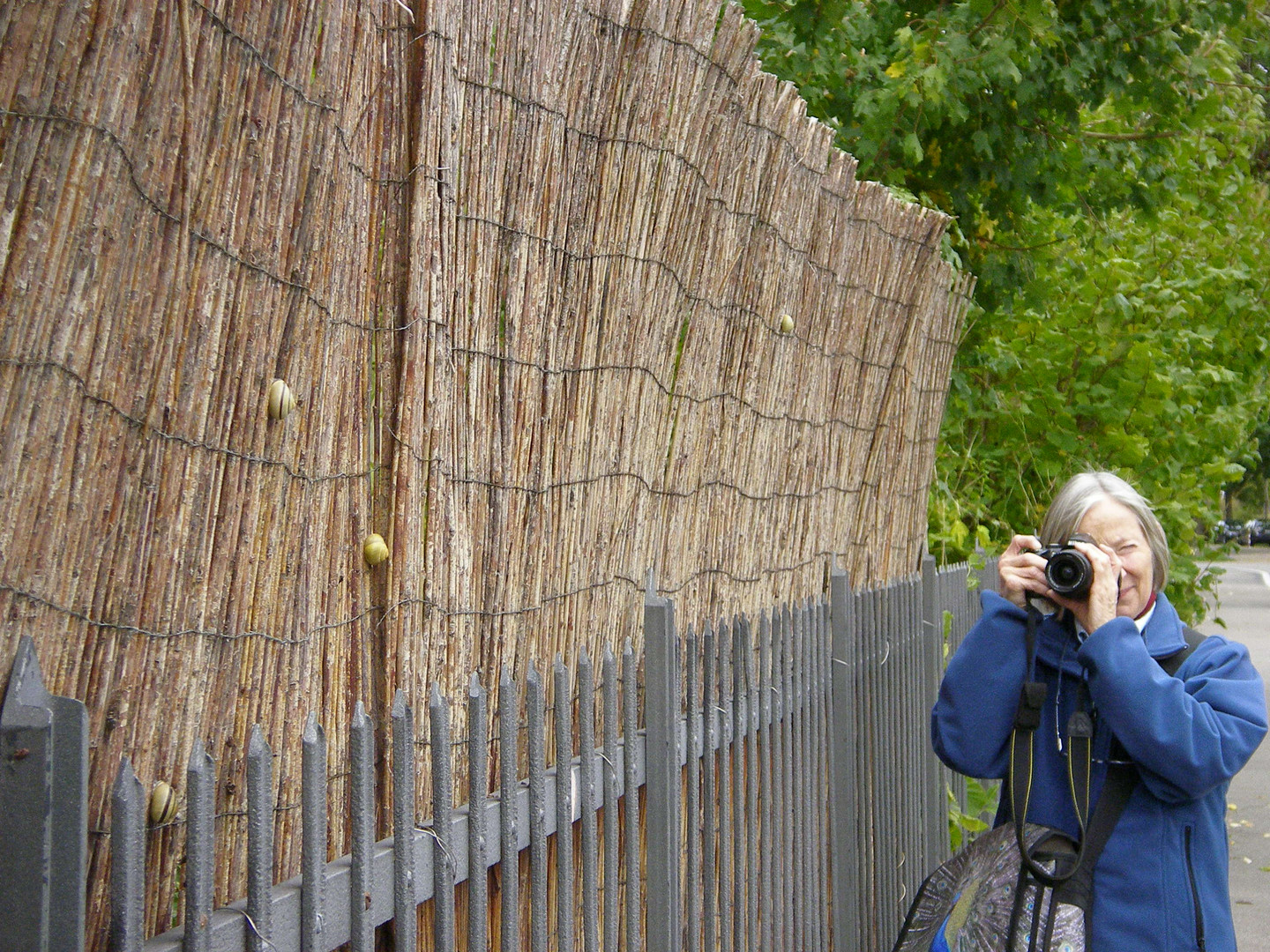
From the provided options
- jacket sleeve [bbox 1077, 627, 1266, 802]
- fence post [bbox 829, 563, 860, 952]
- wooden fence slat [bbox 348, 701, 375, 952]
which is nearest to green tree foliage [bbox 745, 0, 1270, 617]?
fence post [bbox 829, 563, 860, 952]

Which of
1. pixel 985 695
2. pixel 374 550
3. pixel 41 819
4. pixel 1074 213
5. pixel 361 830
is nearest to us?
pixel 41 819

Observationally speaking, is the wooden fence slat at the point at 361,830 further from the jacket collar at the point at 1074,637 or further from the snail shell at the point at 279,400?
the jacket collar at the point at 1074,637

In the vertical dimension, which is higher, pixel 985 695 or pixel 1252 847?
pixel 985 695

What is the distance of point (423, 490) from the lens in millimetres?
1944

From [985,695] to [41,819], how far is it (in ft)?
7.09

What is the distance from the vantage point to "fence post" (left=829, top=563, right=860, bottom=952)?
374cm

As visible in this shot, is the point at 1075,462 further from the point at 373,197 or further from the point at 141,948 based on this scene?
the point at 141,948

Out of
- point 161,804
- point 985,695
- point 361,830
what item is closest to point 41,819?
point 161,804

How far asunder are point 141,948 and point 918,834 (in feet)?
12.8

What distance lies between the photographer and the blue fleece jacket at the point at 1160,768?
2.55 m

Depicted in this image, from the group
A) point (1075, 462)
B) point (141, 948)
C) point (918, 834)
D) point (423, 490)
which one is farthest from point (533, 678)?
point (1075, 462)

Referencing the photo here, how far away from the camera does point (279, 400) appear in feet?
5.36

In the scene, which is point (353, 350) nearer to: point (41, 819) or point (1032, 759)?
point (41, 819)

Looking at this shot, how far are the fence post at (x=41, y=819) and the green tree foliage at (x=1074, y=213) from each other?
5.21 m
